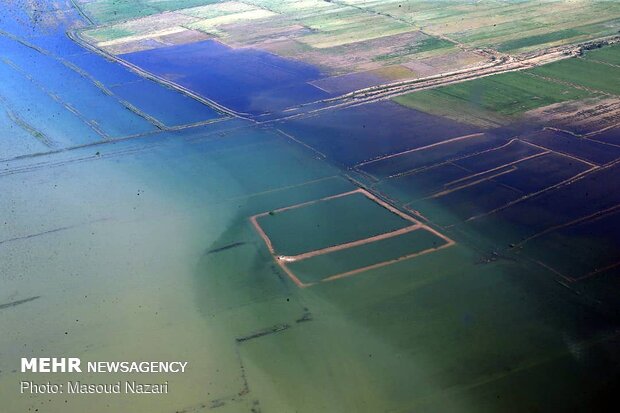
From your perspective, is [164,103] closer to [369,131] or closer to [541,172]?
[369,131]

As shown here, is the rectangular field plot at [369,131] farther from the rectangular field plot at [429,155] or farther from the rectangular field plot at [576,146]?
the rectangular field plot at [576,146]

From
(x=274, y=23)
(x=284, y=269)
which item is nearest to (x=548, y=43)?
(x=274, y=23)

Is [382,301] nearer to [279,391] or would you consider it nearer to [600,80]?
[279,391]

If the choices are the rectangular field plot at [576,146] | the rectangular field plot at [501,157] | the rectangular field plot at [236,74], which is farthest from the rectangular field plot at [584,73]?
the rectangular field plot at [236,74]

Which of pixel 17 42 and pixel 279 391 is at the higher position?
pixel 17 42

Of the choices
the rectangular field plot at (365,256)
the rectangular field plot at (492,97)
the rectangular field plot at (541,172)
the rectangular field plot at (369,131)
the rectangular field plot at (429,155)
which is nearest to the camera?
the rectangular field plot at (365,256)

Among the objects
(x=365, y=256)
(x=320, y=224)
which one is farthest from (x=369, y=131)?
(x=365, y=256)

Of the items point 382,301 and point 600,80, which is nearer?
point 382,301
